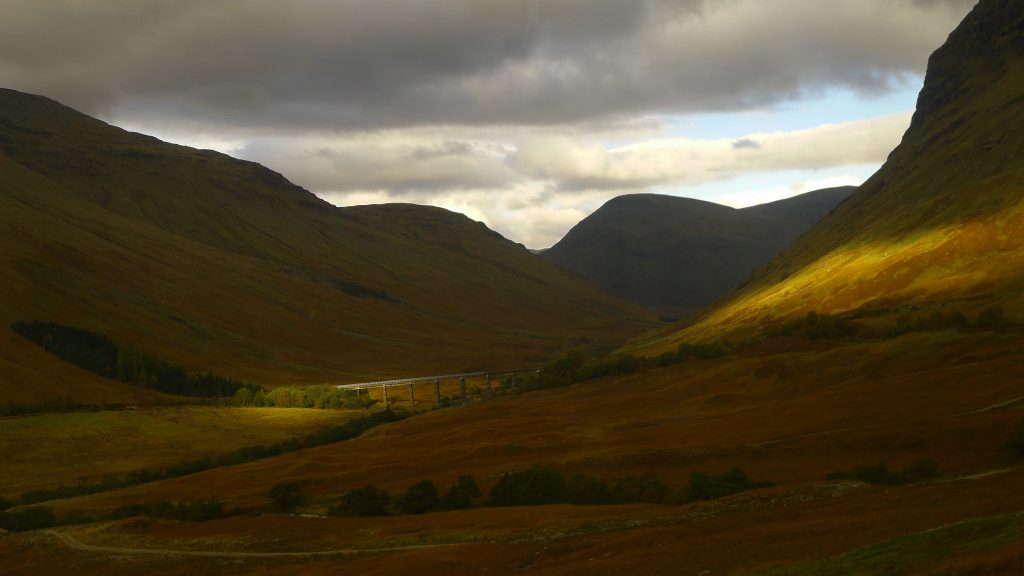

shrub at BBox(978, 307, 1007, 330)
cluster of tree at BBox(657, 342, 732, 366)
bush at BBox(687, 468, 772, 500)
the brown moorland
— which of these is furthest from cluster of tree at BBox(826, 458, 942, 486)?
cluster of tree at BBox(657, 342, 732, 366)

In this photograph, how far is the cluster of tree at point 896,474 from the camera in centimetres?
4538

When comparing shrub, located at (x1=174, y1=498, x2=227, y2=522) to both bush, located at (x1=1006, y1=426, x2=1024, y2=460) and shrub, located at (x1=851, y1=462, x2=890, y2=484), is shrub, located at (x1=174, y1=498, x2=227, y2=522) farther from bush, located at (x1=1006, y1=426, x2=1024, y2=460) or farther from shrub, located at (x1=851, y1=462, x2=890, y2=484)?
bush, located at (x1=1006, y1=426, x2=1024, y2=460)

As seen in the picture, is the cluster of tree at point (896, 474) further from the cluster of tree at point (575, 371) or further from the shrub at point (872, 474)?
the cluster of tree at point (575, 371)

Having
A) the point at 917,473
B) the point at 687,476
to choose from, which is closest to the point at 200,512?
the point at 687,476

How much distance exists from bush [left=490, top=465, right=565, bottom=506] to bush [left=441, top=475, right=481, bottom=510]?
1379mm

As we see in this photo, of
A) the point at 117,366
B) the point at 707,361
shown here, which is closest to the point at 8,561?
the point at 707,361

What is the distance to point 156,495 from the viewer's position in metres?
78.1

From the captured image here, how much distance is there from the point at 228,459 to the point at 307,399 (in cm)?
4848

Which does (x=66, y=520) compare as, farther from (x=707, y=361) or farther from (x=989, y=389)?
(x=707, y=361)

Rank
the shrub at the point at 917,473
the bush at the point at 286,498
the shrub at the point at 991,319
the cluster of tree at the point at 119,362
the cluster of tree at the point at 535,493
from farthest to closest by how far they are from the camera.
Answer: the cluster of tree at the point at 119,362 < the shrub at the point at 991,319 < the bush at the point at 286,498 < the cluster of tree at the point at 535,493 < the shrub at the point at 917,473

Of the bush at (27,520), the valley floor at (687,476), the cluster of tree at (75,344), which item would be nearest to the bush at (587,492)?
the valley floor at (687,476)

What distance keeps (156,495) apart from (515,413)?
4592cm

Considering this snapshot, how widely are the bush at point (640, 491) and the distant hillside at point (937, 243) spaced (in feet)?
211

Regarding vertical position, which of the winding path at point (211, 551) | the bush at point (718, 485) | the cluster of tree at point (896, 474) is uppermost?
the cluster of tree at point (896, 474)
